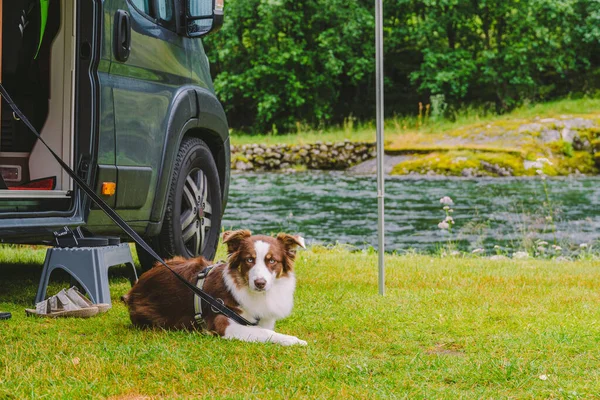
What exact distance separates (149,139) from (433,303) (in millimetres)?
2025

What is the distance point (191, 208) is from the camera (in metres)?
5.80

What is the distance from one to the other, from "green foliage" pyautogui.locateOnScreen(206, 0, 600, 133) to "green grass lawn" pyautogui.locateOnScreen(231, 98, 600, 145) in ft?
6.93

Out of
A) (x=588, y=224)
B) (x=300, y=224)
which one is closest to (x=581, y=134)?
(x=588, y=224)

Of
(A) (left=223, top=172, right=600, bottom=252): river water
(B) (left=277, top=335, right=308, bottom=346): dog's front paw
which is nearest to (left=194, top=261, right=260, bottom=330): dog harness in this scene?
(B) (left=277, top=335, right=308, bottom=346): dog's front paw

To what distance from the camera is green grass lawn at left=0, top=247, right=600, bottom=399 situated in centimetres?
318

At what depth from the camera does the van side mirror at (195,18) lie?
5496 mm

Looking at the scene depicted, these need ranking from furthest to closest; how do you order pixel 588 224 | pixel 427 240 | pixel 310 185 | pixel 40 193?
pixel 310 185, pixel 588 224, pixel 427 240, pixel 40 193

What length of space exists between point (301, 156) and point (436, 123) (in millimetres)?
5108

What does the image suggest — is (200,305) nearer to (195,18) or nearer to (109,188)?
(109,188)

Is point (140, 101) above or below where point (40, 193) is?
above

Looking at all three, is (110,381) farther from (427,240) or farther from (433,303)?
(427,240)

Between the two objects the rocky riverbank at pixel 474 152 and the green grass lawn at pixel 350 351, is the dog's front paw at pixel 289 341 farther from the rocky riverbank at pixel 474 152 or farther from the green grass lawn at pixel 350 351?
the rocky riverbank at pixel 474 152

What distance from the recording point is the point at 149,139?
5.13 m

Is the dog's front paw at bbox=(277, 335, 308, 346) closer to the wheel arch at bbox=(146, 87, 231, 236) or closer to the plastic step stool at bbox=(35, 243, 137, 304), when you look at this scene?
the plastic step stool at bbox=(35, 243, 137, 304)
